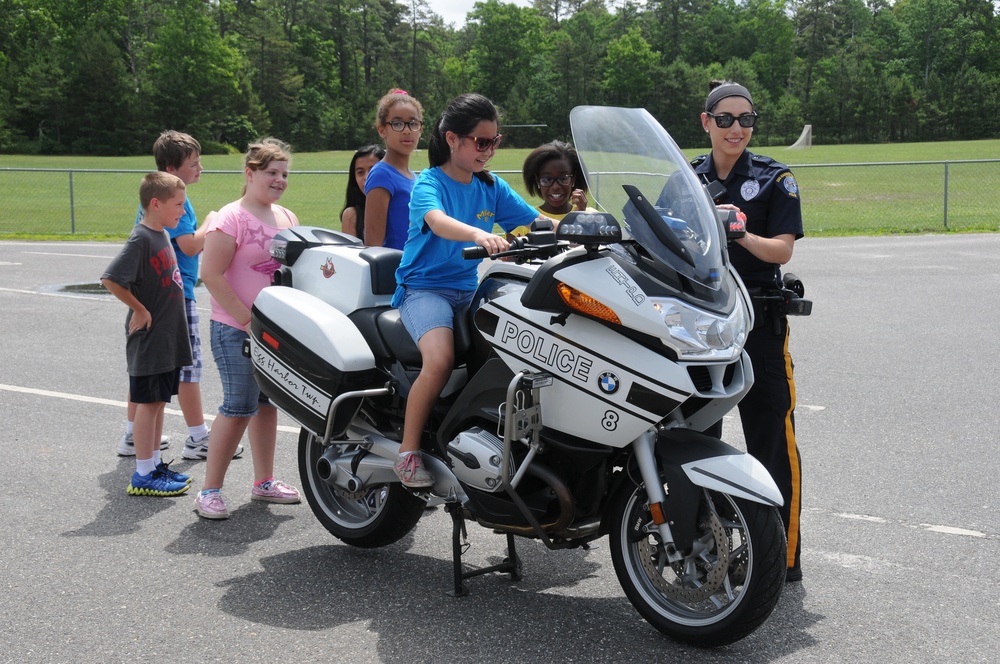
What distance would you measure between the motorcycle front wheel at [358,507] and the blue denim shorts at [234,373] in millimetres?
400

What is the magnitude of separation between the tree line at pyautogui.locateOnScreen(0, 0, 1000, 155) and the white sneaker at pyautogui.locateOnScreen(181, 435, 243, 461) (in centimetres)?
7337

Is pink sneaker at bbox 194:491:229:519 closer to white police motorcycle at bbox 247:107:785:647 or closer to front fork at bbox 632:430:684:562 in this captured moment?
white police motorcycle at bbox 247:107:785:647

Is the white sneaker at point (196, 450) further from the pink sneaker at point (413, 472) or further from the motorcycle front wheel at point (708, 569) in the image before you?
the motorcycle front wheel at point (708, 569)

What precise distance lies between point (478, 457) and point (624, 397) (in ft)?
2.24

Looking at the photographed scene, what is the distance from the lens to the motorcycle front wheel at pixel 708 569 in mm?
3467

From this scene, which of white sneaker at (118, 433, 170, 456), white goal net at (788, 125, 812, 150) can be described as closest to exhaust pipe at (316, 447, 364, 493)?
white sneaker at (118, 433, 170, 456)

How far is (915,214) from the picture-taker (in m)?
24.0

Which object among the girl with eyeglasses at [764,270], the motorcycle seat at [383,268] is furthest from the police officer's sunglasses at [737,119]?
the motorcycle seat at [383,268]

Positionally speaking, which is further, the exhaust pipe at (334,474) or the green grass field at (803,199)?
the green grass field at (803,199)

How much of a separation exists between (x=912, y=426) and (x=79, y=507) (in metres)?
4.92

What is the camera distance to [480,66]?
4609 inches

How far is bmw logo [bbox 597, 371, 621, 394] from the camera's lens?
11.7ft

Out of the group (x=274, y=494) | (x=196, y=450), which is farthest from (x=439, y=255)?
(x=196, y=450)

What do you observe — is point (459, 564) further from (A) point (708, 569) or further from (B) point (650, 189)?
(B) point (650, 189)
